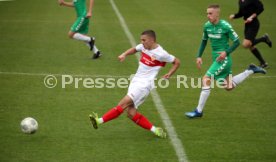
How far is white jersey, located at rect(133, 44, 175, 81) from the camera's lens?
8.76 metres

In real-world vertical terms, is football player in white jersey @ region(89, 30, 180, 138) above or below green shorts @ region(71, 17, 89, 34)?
above

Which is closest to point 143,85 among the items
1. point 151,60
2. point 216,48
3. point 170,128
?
point 151,60

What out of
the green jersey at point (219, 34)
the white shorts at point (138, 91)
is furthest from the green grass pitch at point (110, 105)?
the green jersey at point (219, 34)

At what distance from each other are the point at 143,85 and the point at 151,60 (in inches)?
18.1

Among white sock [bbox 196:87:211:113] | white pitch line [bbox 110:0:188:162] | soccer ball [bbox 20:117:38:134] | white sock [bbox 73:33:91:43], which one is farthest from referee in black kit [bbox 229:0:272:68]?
soccer ball [bbox 20:117:38:134]

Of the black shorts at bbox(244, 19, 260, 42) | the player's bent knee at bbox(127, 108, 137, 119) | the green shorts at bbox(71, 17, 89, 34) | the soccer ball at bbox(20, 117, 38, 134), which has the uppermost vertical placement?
the player's bent knee at bbox(127, 108, 137, 119)

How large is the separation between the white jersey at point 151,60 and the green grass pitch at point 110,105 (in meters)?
0.99

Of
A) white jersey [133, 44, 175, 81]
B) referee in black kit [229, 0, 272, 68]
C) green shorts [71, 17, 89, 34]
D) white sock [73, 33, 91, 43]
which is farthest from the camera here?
green shorts [71, 17, 89, 34]

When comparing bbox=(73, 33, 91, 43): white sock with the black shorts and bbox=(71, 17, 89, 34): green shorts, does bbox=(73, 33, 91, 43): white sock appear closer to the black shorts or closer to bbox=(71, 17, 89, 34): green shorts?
bbox=(71, 17, 89, 34): green shorts

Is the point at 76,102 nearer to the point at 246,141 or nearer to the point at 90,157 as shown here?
the point at 90,157

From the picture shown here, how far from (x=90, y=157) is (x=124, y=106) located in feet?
4.18

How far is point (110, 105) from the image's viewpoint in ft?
34.1

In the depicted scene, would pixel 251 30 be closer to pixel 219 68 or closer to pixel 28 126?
pixel 219 68

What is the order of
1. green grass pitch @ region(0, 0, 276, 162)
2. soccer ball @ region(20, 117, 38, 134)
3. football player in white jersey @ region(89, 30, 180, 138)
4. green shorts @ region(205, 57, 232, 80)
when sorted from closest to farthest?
green grass pitch @ region(0, 0, 276, 162)
soccer ball @ region(20, 117, 38, 134)
football player in white jersey @ region(89, 30, 180, 138)
green shorts @ region(205, 57, 232, 80)
